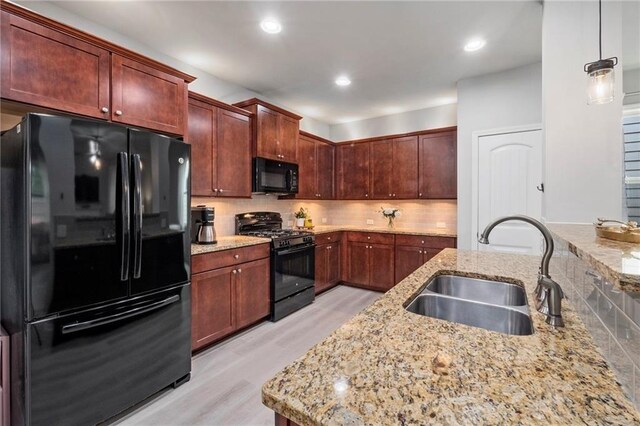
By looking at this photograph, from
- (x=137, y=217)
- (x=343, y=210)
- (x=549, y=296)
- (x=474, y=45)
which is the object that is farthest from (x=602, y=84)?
(x=343, y=210)

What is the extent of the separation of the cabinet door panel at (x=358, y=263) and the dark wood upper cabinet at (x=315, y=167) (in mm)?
1004

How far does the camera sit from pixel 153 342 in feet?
6.25

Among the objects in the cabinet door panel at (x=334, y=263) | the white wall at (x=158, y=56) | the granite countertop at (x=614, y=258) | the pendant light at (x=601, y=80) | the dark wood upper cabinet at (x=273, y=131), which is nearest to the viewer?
the granite countertop at (x=614, y=258)

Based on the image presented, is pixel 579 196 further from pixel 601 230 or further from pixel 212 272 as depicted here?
pixel 212 272

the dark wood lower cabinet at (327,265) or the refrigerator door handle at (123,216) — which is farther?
the dark wood lower cabinet at (327,265)

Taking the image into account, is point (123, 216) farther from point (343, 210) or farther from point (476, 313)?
point (343, 210)

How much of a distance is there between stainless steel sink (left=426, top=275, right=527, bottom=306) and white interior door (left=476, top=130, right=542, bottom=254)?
2.06 meters

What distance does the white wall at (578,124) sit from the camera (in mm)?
1781

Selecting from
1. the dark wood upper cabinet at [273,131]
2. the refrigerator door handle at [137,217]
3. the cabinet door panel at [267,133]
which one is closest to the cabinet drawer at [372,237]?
the dark wood upper cabinet at [273,131]

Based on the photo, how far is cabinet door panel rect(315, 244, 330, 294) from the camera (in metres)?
4.00

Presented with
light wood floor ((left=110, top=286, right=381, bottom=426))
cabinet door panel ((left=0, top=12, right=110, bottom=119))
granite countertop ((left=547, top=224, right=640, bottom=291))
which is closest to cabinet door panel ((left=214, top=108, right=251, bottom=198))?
cabinet door panel ((left=0, top=12, right=110, bottom=119))

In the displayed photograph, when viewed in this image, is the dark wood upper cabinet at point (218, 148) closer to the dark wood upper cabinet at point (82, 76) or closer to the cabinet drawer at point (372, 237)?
the dark wood upper cabinet at point (82, 76)

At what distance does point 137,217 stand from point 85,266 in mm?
373

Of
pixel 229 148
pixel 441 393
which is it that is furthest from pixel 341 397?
pixel 229 148
